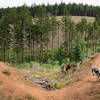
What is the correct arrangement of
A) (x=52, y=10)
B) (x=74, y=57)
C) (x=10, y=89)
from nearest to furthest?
(x=10, y=89), (x=74, y=57), (x=52, y=10)

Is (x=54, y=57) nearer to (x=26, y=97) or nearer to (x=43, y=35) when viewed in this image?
(x=43, y=35)

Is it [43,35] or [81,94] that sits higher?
[43,35]

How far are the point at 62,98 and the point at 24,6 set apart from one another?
100 ft

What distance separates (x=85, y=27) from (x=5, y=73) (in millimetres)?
44076

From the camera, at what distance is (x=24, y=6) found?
36969 millimetres

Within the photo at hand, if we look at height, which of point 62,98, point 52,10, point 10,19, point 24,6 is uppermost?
point 52,10

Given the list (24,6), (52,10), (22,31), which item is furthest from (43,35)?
(52,10)

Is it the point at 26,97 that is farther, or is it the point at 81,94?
the point at 81,94

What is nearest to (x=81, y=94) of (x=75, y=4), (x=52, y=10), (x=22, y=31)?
(x=22, y=31)

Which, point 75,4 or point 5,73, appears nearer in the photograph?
point 5,73

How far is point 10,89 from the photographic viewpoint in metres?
10.3

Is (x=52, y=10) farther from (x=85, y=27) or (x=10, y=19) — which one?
(x=10, y=19)

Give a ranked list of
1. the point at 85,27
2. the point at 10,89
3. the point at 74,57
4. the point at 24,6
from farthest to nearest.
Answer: the point at 85,27
the point at 74,57
the point at 24,6
the point at 10,89

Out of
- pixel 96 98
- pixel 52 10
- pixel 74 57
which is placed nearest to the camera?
pixel 96 98
